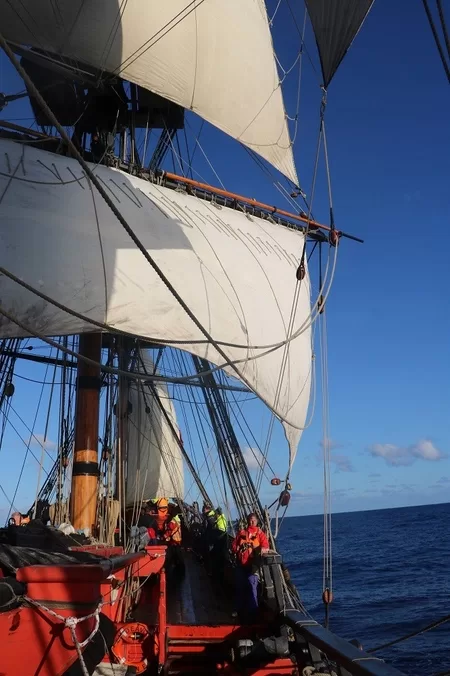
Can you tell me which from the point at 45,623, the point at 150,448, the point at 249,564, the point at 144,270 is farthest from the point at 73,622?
the point at 150,448

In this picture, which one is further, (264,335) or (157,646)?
(264,335)

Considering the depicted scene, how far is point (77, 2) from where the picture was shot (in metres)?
11.6

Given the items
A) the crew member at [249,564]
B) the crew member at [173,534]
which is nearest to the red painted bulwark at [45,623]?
the crew member at [249,564]

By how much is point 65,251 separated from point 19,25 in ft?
18.6

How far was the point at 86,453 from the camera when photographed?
9.30 metres

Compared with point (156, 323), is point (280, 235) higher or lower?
higher

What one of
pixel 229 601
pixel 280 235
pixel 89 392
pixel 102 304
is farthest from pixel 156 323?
pixel 280 235

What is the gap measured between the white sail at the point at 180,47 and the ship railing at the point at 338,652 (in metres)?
9.72

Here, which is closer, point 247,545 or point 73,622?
point 73,622

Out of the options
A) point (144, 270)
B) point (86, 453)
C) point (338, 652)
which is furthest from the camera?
point (144, 270)

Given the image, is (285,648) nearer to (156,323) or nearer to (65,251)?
(156,323)

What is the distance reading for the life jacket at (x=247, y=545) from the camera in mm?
6281

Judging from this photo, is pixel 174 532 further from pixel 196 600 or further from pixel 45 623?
pixel 45 623

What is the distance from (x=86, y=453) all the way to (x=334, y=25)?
22.0 feet
